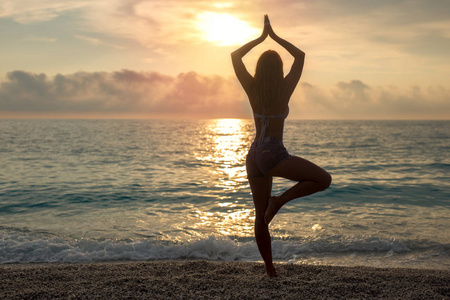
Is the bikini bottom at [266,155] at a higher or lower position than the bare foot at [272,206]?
higher

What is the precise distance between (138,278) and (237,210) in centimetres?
632

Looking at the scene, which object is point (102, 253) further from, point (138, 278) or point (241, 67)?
point (241, 67)

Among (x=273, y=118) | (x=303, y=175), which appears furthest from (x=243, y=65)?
(x=303, y=175)

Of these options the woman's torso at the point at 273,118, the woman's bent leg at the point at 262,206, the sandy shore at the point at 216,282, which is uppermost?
the woman's torso at the point at 273,118

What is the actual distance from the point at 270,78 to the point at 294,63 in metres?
0.42

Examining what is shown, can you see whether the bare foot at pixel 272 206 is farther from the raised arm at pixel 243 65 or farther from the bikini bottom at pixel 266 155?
the raised arm at pixel 243 65

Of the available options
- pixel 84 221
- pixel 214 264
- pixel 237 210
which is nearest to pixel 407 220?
pixel 237 210

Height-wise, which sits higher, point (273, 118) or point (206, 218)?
point (273, 118)

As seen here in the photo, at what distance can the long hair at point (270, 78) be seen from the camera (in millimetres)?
3975

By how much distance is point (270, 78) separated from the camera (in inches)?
156

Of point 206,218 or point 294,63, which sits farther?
point 206,218

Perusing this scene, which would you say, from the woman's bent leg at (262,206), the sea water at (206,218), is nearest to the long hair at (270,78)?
the woman's bent leg at (262,206)

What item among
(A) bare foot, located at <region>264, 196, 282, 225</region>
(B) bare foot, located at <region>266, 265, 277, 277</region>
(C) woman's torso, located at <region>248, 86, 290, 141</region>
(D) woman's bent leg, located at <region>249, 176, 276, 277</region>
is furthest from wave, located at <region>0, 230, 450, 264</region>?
(C) woman's torso, located at <region>248, 86, 290, 141</region>

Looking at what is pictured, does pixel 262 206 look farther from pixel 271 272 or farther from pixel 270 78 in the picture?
pixel 270 78
